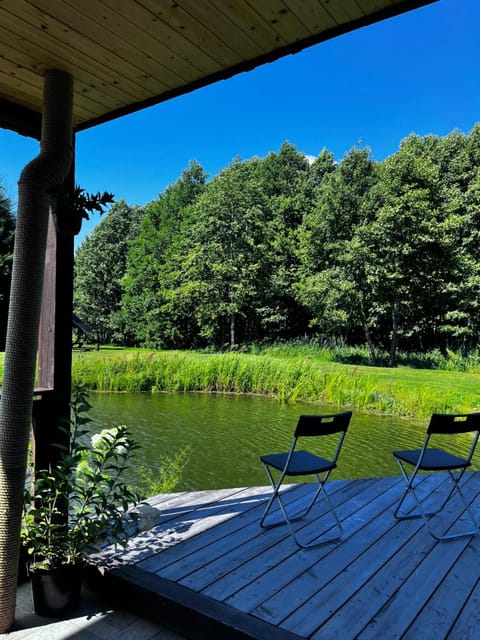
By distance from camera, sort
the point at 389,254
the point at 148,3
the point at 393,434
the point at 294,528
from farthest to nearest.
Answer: the point at 389,254, the point at 393,434, the point at 294,528, the point at 148,3

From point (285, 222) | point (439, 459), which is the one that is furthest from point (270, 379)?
point (285, 222)

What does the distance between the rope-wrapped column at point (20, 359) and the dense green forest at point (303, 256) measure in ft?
41.0

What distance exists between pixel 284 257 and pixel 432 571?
1735 centimetres

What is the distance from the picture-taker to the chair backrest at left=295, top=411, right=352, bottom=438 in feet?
7.13

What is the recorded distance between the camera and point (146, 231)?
2238 cm

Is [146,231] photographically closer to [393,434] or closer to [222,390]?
[222,390]

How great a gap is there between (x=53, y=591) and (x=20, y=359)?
A: 922 mm

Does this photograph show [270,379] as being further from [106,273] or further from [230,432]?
[106,273]

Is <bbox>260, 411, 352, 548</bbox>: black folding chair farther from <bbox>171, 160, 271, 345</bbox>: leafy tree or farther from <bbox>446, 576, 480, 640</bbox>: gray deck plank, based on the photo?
<bbox>171, 160, 271, 345</bbox>: leafy tree

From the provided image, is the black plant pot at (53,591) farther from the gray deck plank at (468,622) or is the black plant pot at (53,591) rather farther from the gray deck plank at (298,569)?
the gray deck plank at (468,622)

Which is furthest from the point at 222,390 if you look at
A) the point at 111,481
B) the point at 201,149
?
the point at 201,149

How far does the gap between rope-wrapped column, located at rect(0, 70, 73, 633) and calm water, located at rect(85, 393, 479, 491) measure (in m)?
3.10

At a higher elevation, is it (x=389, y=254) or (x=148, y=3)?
(x=389, y=254)

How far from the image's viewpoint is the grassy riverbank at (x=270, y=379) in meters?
8.59
